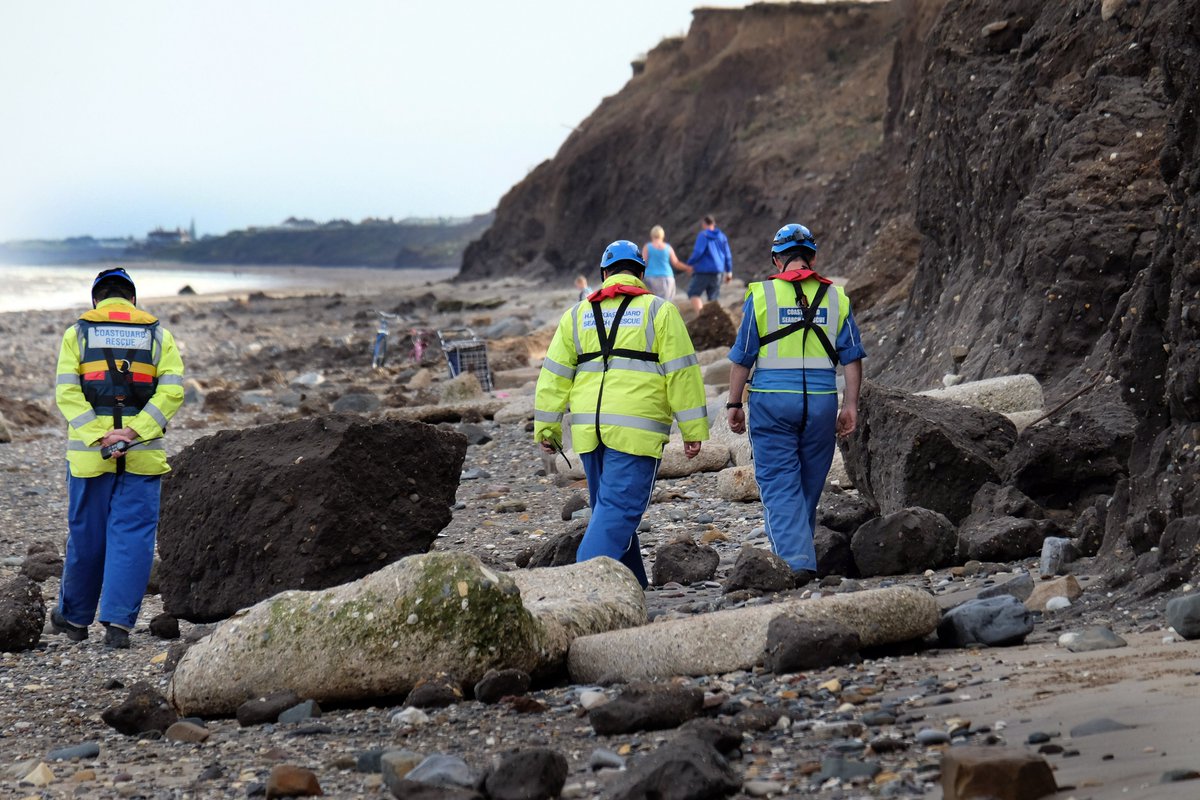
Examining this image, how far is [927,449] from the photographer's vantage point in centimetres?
885

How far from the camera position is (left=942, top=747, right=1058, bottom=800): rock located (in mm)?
3916

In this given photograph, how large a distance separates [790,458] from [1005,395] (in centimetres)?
315

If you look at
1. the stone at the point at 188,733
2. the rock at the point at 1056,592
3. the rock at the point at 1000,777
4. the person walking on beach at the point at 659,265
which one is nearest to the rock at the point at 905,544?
the rock at the point at 1056,592

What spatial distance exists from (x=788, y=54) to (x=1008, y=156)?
38902 mm

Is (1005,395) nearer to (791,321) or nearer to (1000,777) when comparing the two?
(791,321)

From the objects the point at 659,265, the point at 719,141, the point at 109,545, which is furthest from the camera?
the point at 719,141

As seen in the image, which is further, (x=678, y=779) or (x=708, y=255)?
(x=708, y=255)

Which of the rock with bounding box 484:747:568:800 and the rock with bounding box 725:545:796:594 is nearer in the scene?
the rock with bounding box 484:747:568:800

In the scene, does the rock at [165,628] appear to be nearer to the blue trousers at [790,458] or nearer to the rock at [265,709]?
the rock at [265,709]

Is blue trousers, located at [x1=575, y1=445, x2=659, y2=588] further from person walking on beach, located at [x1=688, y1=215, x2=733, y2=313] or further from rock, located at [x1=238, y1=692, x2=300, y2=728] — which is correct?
person walking on beach, located at [x1=688, y1=215, x2=733, y2=313]

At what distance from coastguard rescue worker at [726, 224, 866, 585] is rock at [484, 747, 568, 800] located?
3.84 m

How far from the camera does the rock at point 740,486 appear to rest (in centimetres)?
1115

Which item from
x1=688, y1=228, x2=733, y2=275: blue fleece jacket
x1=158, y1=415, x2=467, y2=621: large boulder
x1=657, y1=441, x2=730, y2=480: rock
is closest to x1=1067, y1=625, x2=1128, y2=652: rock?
x1=158, y1=415, x2=467, y2=621: large boulder

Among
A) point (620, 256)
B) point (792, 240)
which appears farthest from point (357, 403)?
point (620, 256)
